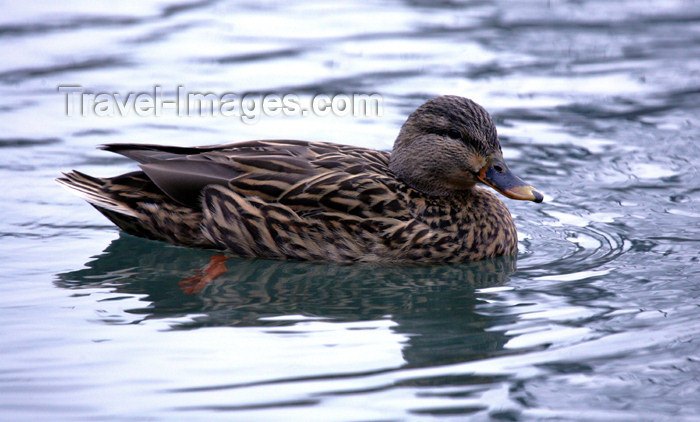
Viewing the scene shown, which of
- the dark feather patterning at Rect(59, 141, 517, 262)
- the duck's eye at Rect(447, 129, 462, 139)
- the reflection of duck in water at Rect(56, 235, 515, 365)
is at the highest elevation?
the duck's eye at Rect(447, 129, 462, 139)

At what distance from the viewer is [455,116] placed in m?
7.16

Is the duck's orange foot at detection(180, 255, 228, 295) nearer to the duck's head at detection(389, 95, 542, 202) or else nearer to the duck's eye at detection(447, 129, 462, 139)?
the duck's head at detection(389, 95, 542, 202)

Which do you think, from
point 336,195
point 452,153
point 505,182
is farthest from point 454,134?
point 336,195

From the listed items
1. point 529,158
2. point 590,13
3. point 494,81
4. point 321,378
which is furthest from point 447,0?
point 321,378

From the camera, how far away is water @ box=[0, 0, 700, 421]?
5.16m

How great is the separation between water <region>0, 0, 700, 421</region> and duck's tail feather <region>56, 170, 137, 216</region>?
0.30 m

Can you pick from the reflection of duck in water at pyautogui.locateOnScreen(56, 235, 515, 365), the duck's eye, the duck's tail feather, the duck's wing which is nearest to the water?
the reflection of duck in water at pyautogui.locateOnScreen(56, 235, 515, 365)

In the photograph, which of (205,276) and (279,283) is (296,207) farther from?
(205,276)

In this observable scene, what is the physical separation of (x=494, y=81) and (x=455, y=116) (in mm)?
4232

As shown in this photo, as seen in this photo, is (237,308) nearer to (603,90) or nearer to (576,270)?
(576,270)

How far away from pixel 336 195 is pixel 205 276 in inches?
42.1

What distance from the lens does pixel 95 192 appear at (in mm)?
7488

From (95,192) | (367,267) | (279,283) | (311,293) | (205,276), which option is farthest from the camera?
(95,192)

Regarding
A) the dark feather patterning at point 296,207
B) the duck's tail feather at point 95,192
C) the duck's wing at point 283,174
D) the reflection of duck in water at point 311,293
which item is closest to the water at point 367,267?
the reflection of duck in water at point 311,293
